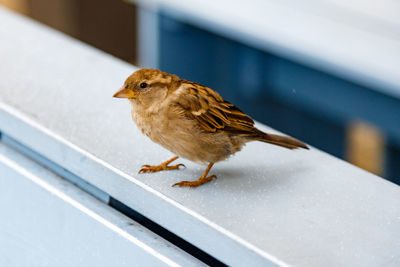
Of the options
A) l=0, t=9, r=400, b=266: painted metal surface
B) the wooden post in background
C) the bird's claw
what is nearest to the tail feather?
l=0, t=9, r=400, b=266: painted metal surface

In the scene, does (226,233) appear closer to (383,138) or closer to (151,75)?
(151,75)

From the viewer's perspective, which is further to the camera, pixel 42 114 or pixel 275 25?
pixel 275 25

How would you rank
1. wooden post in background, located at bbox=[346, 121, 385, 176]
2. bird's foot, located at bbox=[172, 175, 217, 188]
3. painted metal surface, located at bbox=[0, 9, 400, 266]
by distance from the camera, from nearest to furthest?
painted metal surface, located at bbox=[0, 9, 400, 266], bird's foot, located at bbox=[172, 175, 217, 188], wooden post in background, located at bbox=[346, 121, 385, 176]

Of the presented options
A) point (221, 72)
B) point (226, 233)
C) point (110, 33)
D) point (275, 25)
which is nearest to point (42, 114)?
point (226, 233)

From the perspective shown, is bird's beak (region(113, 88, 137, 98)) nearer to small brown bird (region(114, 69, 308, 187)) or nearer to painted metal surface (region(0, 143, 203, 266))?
small brown bird (region(114, 69, 308, 187))

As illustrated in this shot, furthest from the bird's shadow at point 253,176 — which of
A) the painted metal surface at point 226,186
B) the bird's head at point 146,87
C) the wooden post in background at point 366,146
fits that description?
the wooden post in background at point 366,146

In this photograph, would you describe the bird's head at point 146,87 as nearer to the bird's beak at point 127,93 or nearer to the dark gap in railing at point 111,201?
the bird's beak at point 127,93

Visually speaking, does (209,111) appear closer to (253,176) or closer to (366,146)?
(253,176)
